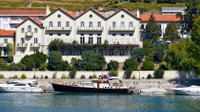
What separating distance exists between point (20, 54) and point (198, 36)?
31.7 metres

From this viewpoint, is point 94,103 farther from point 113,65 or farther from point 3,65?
point 3,65

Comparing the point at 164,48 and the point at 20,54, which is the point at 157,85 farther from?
the point at 20,54

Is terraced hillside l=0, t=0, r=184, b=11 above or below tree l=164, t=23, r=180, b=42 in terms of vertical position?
above

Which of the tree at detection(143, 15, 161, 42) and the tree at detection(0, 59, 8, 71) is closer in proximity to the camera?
the tree at detection(0, 59, 8, 71)

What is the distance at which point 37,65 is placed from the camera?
8344 cm

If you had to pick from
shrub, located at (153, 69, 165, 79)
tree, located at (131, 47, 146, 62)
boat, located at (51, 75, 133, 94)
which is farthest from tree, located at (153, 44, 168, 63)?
boat, located at (51, 75, 133, 94)

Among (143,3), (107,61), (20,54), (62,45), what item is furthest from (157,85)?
(143,3)

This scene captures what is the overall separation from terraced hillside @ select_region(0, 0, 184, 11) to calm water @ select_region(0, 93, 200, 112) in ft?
194

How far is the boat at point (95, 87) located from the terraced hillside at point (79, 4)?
53.2 meters

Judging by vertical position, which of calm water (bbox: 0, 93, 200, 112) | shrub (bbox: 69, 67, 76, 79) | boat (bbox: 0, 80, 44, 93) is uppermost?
shrub (bbox: 69, 67, 76, 79)

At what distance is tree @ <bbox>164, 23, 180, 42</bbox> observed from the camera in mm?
94312

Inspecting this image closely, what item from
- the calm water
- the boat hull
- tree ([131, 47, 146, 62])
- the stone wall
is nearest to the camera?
the calm water

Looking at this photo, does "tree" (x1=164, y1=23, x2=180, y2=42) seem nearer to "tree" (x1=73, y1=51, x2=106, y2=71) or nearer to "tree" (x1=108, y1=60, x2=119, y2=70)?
"tree" (x1=108, y1=60, x2=119, y2=70)

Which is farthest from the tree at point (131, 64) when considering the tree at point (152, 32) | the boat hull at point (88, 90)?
the tree at point (152, 32)
